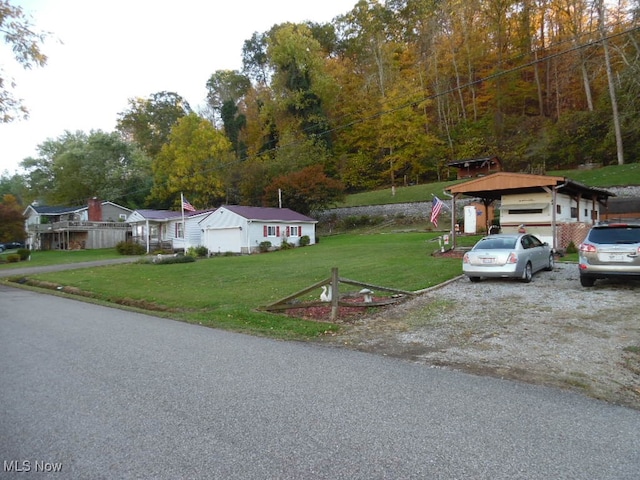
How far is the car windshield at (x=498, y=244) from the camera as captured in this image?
12.1 m

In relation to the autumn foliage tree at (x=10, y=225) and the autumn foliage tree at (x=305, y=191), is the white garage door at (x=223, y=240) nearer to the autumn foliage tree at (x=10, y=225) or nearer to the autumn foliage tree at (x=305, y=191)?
the autumn foliage tree at (x=305, y=191)

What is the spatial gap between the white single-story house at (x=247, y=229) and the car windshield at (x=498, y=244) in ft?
Result: 69.2

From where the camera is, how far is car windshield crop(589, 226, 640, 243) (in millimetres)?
9914

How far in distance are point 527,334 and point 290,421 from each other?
16.1 feet

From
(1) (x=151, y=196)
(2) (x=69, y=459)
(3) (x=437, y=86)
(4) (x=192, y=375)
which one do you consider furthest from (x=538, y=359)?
(1) (x=151, y=196)

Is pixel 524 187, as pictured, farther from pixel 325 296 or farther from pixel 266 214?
pixel 266 214

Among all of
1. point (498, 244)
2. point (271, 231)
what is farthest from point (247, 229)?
point (498, 244)

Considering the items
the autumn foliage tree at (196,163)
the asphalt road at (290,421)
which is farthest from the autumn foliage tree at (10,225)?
the asphalt road at (290,421)

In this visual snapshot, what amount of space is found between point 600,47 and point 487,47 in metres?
A: 15.6

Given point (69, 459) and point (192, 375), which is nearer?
point (69, 459)

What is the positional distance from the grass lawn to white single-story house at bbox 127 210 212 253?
1581cm

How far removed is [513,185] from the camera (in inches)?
730

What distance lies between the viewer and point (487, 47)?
50.9 metres

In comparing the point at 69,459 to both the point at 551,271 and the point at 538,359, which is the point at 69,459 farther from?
the point at 551,271
